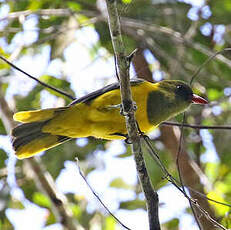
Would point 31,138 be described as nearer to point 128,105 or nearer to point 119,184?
point 128,105

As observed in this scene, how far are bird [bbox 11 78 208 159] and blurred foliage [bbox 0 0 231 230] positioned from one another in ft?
1.96

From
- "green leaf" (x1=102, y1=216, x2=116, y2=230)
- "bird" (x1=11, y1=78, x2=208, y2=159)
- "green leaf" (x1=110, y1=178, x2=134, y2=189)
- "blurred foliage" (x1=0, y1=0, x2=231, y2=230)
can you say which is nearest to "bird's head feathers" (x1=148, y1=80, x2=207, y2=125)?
"bird" (x1=11, y1=78, x2=208, y2=159)

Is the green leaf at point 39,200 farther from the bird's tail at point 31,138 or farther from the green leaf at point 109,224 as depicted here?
the bird's tail at point 31,138

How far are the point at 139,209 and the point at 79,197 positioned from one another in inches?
31.6

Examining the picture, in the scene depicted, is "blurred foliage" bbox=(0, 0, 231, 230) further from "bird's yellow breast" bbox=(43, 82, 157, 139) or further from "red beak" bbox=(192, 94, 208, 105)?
"bird's yellow breast" bbox=(43, 82, 157, 139)

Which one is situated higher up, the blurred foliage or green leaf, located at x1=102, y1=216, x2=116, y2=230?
the blurred foliage

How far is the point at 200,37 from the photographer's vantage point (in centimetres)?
484

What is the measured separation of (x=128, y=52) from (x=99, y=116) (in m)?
0.98

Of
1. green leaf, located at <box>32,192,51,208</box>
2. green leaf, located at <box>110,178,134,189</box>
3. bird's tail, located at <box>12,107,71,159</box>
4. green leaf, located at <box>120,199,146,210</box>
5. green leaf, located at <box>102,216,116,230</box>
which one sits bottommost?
green leaf, located at <box>102,216,116,230</box>

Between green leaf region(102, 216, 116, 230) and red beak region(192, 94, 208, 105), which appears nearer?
red beak region(192, 94, 208, 105)

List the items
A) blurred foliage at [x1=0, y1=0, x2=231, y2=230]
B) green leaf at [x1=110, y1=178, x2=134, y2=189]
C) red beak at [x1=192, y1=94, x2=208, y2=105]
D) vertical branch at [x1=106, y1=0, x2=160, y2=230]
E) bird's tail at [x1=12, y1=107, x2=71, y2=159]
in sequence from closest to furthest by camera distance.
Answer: vertical branch at [x1=106, y1=0, x2=160, y2=230] → bird's tail at [x1=12, y1=107, x2=71, y2=159] → red beak at [x1=192, y1=94, x2=208, y2=105] → blurred foliage at [x1=0, y1=0, x2=231, y2=230] → green leaf at [x1=110, y1=178, x2=134, y2=189]

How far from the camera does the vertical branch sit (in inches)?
83.4

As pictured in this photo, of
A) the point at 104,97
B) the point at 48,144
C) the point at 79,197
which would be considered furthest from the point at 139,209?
the point at 104,97

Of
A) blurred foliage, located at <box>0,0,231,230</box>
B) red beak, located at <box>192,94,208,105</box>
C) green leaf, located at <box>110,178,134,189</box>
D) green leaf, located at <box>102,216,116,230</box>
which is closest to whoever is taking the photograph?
red beak, located at <box>192,94,208,105</box>
